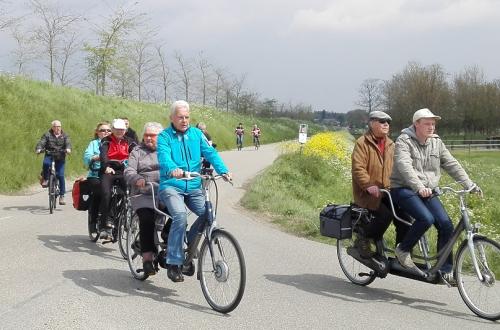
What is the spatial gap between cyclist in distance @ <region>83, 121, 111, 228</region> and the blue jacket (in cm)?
344

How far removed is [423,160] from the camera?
271 inches

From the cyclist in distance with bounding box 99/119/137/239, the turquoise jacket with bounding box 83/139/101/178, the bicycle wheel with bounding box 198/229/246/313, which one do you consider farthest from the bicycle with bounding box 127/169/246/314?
the turquoise jacket with bounding box 83/139/101/178

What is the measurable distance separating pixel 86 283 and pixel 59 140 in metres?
7.98

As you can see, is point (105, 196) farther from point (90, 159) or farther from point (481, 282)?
point (481, 282)

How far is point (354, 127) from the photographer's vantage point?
264 feet

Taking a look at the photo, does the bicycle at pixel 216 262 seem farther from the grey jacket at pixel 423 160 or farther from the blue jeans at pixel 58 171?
the blue jeans at pixel 58 171

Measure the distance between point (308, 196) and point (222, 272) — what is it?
12.4m

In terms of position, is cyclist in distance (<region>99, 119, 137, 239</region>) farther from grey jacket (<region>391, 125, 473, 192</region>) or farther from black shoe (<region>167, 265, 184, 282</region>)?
grey jacket (<region>391, 125, 473, 192</region>)

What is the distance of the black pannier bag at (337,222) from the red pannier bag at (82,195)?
4.03 metres

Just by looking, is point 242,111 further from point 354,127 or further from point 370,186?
point 370,186

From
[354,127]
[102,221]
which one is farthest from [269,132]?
[102,221]

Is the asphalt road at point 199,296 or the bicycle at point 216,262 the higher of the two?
the bicycle at point 216,262

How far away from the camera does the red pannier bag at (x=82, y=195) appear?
9944mm

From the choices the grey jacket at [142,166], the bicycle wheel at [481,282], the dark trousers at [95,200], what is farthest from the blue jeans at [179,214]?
the dark trousers at [95,200]
